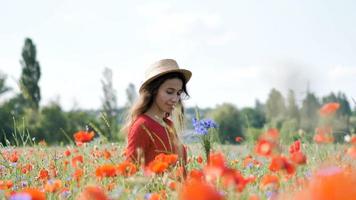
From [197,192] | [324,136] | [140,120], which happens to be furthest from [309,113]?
[197,192]

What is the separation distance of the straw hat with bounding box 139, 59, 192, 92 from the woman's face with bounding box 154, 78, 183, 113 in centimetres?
8

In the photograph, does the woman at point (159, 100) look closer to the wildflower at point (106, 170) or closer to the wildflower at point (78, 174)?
the wildflower at point (78, 174)

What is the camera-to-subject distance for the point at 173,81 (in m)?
4.11

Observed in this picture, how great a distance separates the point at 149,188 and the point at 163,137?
1.49 metres

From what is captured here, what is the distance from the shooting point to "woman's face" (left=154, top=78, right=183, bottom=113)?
13.0 feet

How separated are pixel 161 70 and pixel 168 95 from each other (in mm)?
218

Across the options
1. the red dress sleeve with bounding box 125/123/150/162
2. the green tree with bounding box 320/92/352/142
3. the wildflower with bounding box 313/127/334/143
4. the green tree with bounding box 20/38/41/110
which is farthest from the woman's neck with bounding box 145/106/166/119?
the green tree with bounding box 20/38/41/110

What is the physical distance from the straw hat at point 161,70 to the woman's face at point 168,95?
0.27 feet

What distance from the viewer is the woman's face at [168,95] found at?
156 inches

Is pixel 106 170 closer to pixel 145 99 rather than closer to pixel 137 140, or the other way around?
pixel 137 140

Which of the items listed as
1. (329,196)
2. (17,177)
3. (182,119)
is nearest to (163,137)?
(182,119)

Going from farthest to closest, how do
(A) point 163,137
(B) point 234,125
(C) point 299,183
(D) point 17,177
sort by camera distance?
(B) point 234,125 < (A) point 163,137 < (D) point 17,177 < (C) point 299,183

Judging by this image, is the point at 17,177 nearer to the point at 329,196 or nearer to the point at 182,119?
the point at 182,119

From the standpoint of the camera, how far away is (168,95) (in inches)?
157
